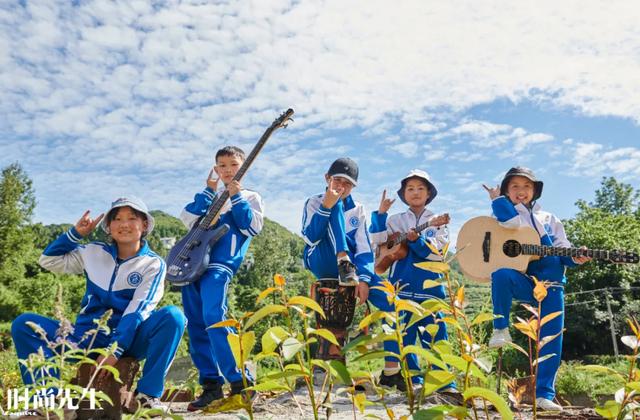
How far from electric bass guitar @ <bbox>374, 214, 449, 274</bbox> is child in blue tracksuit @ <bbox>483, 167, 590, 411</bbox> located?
1.63 feet

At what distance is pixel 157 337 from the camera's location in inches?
126

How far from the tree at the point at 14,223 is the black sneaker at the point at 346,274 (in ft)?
136

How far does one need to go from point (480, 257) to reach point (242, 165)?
2.10 m

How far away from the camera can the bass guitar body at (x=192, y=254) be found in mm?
3924

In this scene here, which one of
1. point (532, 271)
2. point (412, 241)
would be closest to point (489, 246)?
point (532, 271)

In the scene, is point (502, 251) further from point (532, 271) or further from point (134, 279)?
point (134, 279)

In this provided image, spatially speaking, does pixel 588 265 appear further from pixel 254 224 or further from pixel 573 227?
pixel 254 224

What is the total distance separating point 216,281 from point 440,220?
76.1 inches

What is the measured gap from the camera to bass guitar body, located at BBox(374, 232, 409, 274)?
15.5 ft

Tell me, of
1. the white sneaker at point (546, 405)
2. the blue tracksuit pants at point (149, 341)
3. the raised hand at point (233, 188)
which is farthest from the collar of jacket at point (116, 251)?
the white sneaker at point (546, 405)

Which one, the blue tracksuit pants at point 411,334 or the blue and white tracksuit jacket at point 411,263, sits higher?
the blue and white tracksuit jacket at point 411,263

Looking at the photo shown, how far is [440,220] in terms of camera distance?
4625 millimetres

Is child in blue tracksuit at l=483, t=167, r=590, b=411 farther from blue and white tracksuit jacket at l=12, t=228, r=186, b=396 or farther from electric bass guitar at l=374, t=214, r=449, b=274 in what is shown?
blue and white tracksuit jacket at l=12, t=228, r=186, b=396

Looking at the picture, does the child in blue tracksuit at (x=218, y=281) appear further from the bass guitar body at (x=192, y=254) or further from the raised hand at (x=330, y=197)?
the raised hand at (x=330, y=197)
